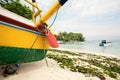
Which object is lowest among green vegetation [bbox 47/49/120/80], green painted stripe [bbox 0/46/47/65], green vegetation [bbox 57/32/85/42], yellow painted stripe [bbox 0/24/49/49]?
green vegetation [bbox 47/49/120/80]

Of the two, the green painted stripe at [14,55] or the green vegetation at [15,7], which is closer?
the green painted stripe at [14,55]

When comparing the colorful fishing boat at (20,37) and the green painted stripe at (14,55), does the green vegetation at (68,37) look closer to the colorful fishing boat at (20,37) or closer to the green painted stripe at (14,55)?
the colorful fishing boat at (20,37)

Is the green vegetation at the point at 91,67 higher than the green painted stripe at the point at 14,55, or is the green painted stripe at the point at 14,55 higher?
the green painted stripe at the point at 14,55

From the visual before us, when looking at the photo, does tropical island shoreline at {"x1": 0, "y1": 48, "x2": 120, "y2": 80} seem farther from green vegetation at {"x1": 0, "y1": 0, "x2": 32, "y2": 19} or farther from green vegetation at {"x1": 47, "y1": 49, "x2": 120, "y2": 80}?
green vegetation at {"x1": 0, "y1": 0, "x2": 32, "y2": 19}

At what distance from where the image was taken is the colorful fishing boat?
145 inches

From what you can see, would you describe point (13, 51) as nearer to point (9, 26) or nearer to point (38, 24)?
point (9, 26)

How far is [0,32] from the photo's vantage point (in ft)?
11.6

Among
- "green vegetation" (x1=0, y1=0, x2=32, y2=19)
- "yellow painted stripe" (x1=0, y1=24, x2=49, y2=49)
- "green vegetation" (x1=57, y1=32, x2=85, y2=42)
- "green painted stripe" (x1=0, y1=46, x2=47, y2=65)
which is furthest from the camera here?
"green vegetation" (x1=57, y1=32, x2=85, y2=42)

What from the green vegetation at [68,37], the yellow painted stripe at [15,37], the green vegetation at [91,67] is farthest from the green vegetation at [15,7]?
the green vegetation at [68,37]

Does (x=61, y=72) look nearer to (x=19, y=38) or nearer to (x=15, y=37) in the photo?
(x=19, y=38)

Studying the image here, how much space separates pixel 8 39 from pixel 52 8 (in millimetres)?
1990

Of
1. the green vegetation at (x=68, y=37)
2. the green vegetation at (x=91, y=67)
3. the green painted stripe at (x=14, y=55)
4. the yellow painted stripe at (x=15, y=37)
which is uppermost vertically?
the green vegetation at (x=68, y=37)

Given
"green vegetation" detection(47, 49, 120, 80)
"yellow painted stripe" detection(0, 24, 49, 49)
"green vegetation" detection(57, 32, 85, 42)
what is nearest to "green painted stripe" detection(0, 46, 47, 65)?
"yellow painted stripe" detection(0, 24, 49, 49)

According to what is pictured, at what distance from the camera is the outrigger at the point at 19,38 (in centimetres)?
370
